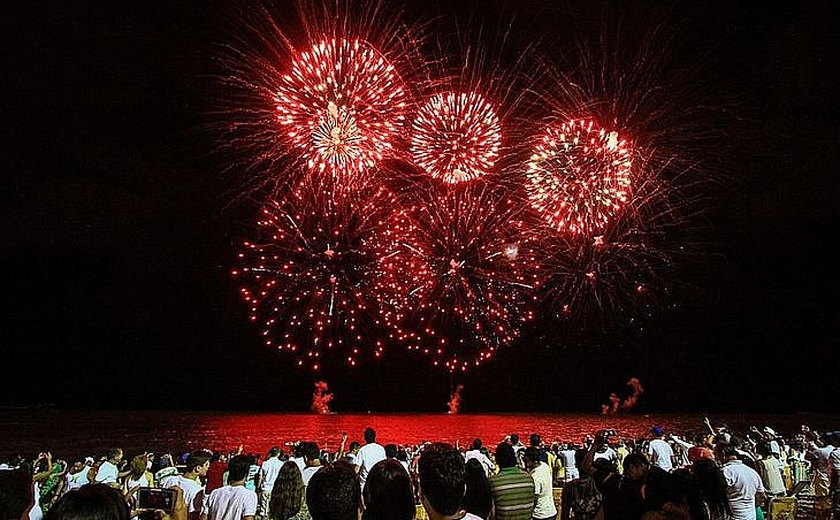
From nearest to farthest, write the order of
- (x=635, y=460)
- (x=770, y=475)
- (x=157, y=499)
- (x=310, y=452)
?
1. (x=157, y=499)
2. (x=635, y=460)
3. (x=310, y=452)
4. (x=770, y=475)

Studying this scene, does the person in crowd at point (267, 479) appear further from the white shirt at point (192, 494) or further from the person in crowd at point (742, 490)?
the person in crowd at point (742, 490)

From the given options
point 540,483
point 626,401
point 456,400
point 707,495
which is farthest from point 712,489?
point 456,400

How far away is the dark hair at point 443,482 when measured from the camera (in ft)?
13.1

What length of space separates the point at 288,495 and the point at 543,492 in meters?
3.09

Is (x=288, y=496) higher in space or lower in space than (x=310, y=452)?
lower

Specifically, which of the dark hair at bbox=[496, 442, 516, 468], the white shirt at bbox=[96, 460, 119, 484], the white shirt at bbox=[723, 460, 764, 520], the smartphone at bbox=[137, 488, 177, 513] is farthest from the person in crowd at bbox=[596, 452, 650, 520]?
the white shirt at bbox=[96, 460, 119, 484]

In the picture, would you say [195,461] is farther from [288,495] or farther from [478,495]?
[478,495]

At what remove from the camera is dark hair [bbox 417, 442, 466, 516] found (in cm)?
400

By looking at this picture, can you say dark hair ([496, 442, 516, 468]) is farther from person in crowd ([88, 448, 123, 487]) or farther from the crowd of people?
person in crowd ([88, 448, 123, 487])

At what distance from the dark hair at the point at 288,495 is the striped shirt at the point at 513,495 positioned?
1.51 meters

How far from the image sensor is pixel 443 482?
4008 mm

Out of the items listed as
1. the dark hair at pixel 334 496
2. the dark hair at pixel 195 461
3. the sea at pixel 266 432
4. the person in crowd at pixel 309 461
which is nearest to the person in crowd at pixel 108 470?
the dark hair at pixel 195 461

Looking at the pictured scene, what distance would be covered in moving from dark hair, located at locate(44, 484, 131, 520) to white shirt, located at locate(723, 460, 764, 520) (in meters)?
5.75

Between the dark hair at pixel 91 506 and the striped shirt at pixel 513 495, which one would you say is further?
the striped shirt at pixel 513 495
